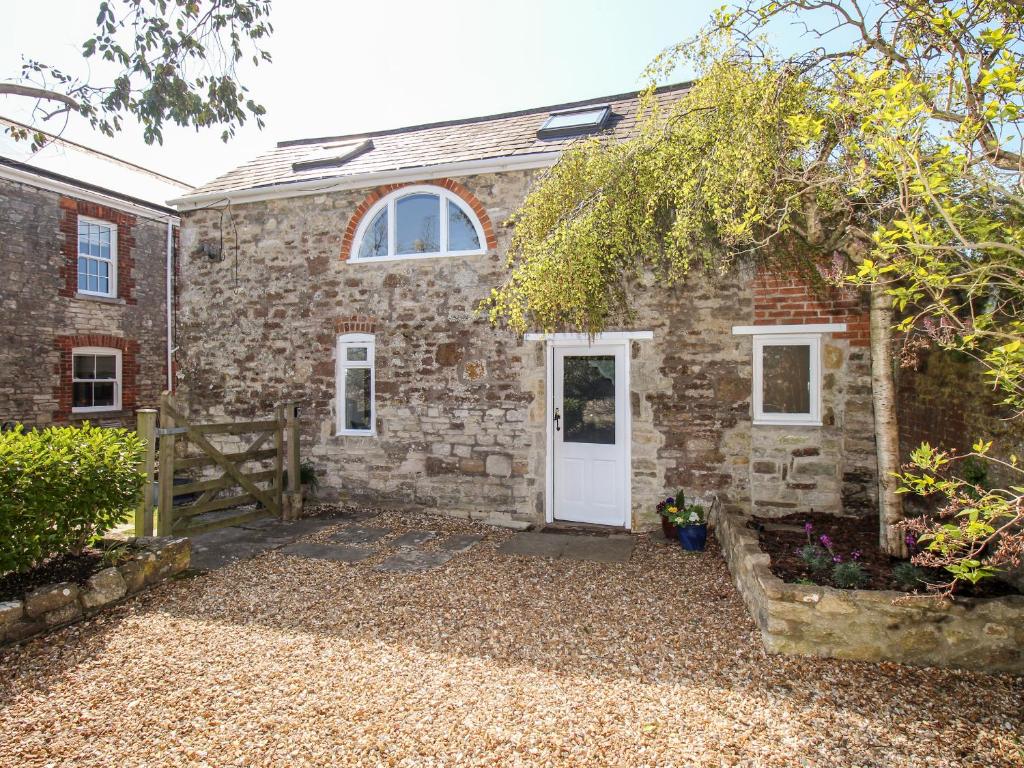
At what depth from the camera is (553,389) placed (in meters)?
7.31

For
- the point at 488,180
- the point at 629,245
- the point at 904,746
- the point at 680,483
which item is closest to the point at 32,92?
the point at 488,180

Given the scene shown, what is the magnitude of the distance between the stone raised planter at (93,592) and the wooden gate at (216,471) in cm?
55

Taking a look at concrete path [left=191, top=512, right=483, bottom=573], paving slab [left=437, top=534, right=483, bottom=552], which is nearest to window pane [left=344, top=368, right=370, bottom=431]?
concrete path [left=191, top=512, right=483, bottom=573]

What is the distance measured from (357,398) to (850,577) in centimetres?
623

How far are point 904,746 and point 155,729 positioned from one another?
3.80 meters

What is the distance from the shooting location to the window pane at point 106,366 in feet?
41.1

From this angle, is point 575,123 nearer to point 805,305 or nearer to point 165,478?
point 805,305

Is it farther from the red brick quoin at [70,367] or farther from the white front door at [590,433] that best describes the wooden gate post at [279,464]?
the red brick quoin at [70,367]

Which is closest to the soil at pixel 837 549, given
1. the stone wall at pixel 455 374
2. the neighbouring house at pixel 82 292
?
the stone wall at pixel 455 374

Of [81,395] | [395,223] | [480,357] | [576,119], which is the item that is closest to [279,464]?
[480,357]

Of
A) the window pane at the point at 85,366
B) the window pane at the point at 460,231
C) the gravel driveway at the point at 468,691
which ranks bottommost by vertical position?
the gravel driveway at the point at 468,691

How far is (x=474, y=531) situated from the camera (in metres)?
7.00

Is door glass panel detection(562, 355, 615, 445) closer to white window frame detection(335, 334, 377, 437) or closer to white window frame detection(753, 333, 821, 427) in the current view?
white window frame detection(753, 333, 821, 427)

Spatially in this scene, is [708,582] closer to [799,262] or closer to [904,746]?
[904,746]
